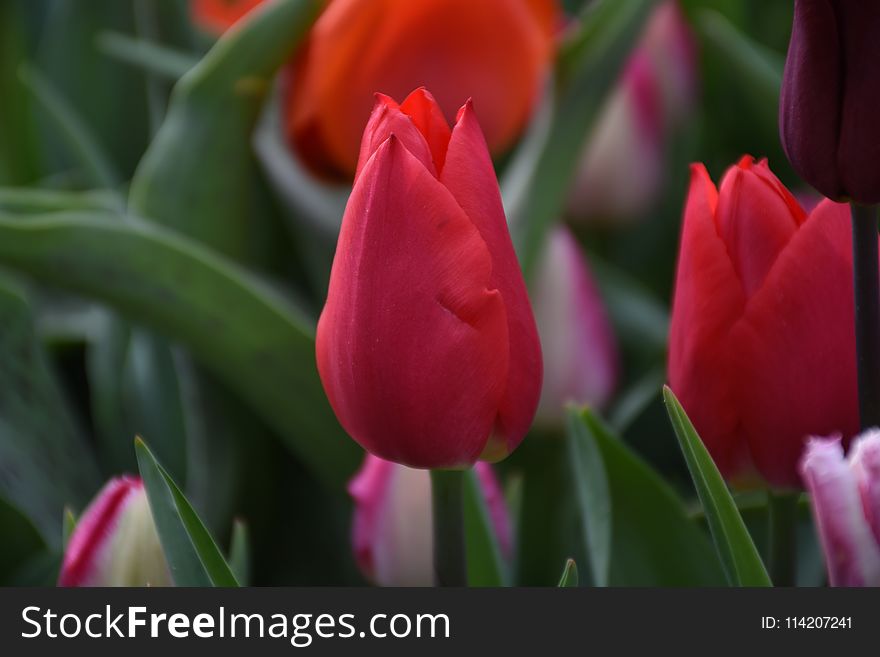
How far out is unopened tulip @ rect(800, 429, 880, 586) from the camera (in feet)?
0.76

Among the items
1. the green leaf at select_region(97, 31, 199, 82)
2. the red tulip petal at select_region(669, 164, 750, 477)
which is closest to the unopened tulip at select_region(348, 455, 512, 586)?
the red tulip petal at select_region(669, 164, 750, 477)

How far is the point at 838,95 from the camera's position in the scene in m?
0.24

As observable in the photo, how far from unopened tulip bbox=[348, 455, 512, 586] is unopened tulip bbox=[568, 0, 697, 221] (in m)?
0.29

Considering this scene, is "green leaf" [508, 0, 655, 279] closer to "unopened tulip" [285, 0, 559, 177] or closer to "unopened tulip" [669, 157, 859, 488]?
"unopened tulip" [285, 0, 559, 177]

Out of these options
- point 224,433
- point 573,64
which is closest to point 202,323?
point 224,433

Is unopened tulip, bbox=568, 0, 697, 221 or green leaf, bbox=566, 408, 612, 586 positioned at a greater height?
unopened tulip, bbox=568, 0, 697, 221

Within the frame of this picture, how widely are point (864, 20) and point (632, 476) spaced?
0.17 m

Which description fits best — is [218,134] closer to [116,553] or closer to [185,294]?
[185,294]

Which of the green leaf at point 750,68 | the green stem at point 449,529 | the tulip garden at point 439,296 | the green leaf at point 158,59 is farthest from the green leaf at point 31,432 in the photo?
the green leaf at point 750,68

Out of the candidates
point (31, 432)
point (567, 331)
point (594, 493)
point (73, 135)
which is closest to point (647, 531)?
point (594, 493)

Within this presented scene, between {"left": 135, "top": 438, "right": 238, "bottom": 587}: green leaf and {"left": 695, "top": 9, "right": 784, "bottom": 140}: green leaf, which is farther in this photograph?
{"left": 695, "top": 9, "right": 784, "bottom": 140}: green leaf

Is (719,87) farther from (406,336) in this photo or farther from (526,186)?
(406,336)

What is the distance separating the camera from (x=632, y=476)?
0.37 m

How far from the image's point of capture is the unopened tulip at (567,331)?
49cm
